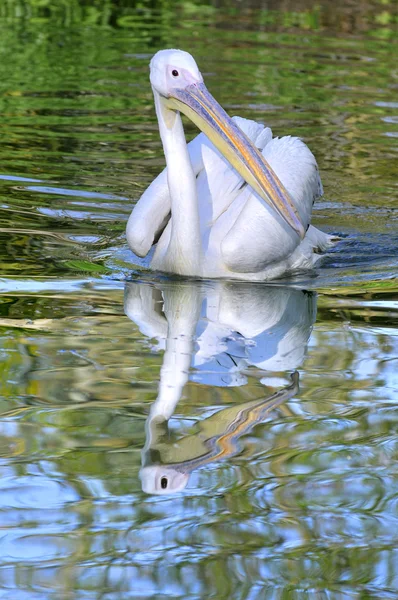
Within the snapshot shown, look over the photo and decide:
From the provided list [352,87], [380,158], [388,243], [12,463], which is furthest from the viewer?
[352,87]

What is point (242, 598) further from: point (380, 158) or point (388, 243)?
point (380, 158)

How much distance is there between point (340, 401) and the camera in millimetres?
3738

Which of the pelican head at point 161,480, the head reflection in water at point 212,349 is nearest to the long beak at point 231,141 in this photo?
the head reflection in water at point 212,349

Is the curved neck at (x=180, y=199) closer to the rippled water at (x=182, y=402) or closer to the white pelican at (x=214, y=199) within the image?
the white pelican at (x=214, y=199)

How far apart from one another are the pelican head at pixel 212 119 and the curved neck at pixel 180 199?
156 millimetres

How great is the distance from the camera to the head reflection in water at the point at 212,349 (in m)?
3.29

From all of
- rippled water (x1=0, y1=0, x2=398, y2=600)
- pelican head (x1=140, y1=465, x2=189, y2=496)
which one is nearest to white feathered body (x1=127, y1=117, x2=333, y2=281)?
rippled water (x1=0, y1=0, x2=398, y2=600)

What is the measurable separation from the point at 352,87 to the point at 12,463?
319 inches

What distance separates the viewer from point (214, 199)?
17.6ft

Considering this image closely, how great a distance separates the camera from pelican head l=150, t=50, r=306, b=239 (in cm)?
485

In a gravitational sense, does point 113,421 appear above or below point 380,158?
below

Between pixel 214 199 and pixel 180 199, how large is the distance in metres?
0.45

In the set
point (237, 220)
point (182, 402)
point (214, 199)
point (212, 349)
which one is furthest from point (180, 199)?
point (182, 402)

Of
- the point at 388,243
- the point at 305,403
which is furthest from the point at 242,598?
the point at 388,243
